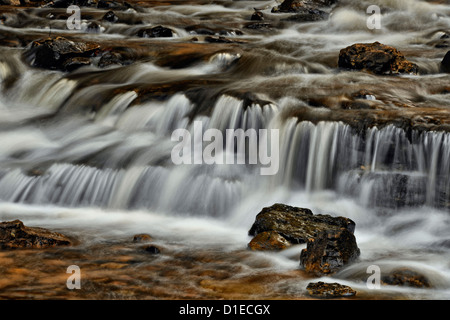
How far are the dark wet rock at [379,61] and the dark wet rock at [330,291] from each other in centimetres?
717

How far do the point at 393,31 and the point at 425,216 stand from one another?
975cm

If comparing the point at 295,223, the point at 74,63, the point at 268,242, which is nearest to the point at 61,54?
the point at 74,63

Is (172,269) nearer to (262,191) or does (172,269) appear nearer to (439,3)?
(262,191)

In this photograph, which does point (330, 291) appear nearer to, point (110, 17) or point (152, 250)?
point (152, 250)

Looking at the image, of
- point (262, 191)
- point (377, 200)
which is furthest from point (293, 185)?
point (377, 200)

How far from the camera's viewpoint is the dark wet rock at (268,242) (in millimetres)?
7250

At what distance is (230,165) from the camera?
9.70 metres

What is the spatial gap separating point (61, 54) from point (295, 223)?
27.3 feet

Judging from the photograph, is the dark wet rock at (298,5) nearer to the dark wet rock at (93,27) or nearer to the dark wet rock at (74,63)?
the dark wet rock at (93,27)

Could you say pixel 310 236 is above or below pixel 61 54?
below

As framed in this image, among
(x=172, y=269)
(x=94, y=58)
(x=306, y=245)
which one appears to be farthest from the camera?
(x=94, y=58)

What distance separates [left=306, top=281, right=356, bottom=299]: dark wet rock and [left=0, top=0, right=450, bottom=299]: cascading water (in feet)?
0.71

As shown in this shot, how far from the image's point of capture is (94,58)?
14500 millimetres

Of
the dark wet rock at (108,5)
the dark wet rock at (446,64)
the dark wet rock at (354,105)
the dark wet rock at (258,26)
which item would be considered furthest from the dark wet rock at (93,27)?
the dark wet rock at (354,105)
